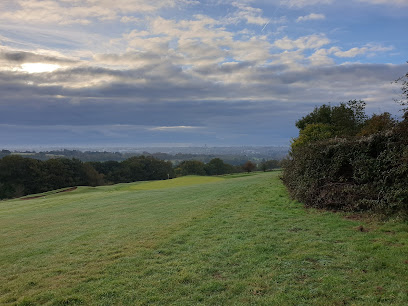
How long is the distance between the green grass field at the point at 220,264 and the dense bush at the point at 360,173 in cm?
82

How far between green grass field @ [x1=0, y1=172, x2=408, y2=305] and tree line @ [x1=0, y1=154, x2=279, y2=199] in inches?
2488

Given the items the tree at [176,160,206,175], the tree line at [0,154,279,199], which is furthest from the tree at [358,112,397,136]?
the tree at [176,160,206,175]

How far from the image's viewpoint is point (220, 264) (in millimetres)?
5430

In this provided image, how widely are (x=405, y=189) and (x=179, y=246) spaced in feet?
19.5

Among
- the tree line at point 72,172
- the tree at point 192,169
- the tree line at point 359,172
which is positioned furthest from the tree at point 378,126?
the tree at point 192,169

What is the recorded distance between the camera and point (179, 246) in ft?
22.4

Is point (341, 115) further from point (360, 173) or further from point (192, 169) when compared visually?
point (192, 169)

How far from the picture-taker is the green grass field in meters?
4.20

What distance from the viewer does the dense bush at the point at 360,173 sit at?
783 centimetres

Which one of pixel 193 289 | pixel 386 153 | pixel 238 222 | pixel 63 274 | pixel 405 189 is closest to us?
pixel 193 289

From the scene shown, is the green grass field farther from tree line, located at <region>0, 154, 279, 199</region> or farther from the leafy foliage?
tree line, located at <region>0, 154, 279, 199</region>

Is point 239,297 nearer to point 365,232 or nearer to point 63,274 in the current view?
point 63,274

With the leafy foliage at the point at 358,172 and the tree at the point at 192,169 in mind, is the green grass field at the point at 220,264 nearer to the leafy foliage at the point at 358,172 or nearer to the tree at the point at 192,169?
the leafy foliage at the point at 358,172

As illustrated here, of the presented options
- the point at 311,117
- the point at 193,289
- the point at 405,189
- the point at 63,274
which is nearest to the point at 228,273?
the point at 193,289
